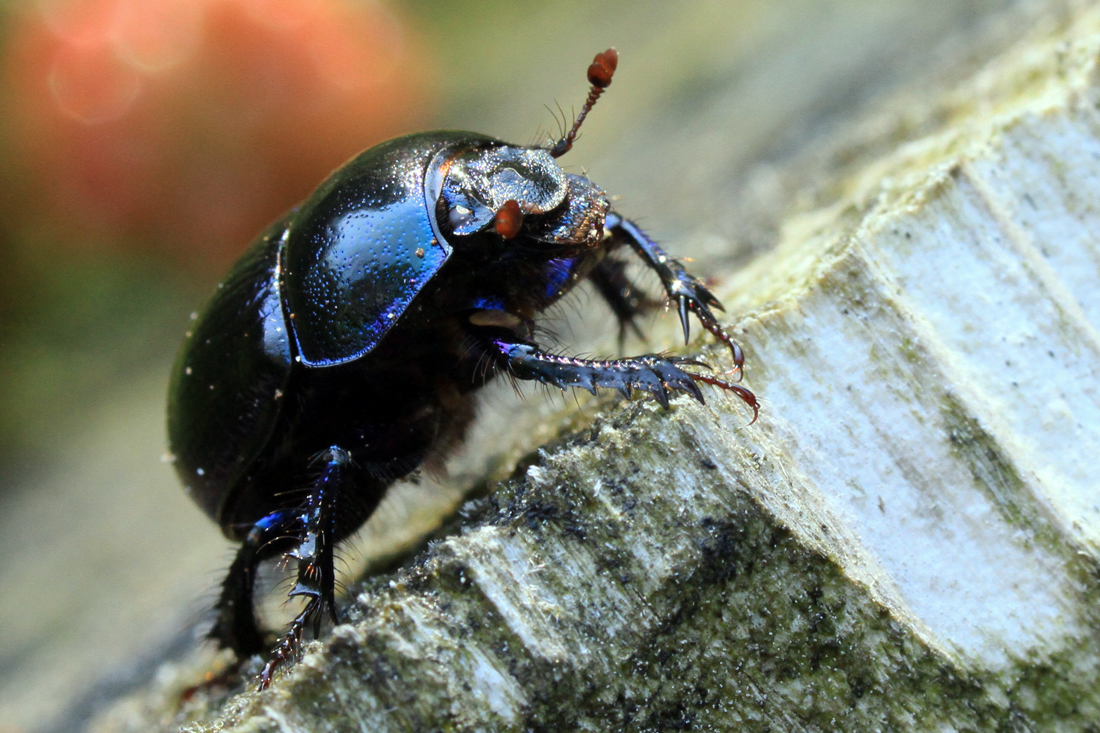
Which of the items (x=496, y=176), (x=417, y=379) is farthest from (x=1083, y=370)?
(x=417, y=379)

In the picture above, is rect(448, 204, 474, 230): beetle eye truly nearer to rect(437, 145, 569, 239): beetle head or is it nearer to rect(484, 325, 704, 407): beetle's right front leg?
rect(437, 145, 569, 239): beetle head

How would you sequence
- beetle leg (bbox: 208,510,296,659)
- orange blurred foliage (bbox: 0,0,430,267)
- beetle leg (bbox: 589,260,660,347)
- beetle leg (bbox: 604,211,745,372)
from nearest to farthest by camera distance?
beetle leg (bbox: 604,211,745,372) < beetle leg (bbox: 208,510,296,659) < beetle leg (bbox: 589,260,660,347) < orange blurred foliage (bbox: 0,0,430,267)

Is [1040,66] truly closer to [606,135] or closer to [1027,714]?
[1027,714]

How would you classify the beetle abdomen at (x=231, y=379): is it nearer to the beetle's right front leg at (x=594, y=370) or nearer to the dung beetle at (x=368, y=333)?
the dung beetle at (x=368, y=333)

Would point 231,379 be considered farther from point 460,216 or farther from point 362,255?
point 460,216

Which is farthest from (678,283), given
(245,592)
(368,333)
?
(245,592)

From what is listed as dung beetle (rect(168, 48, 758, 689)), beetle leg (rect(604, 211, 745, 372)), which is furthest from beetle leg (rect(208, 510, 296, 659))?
beetle leg (rect(604, 211, 745, 372))
